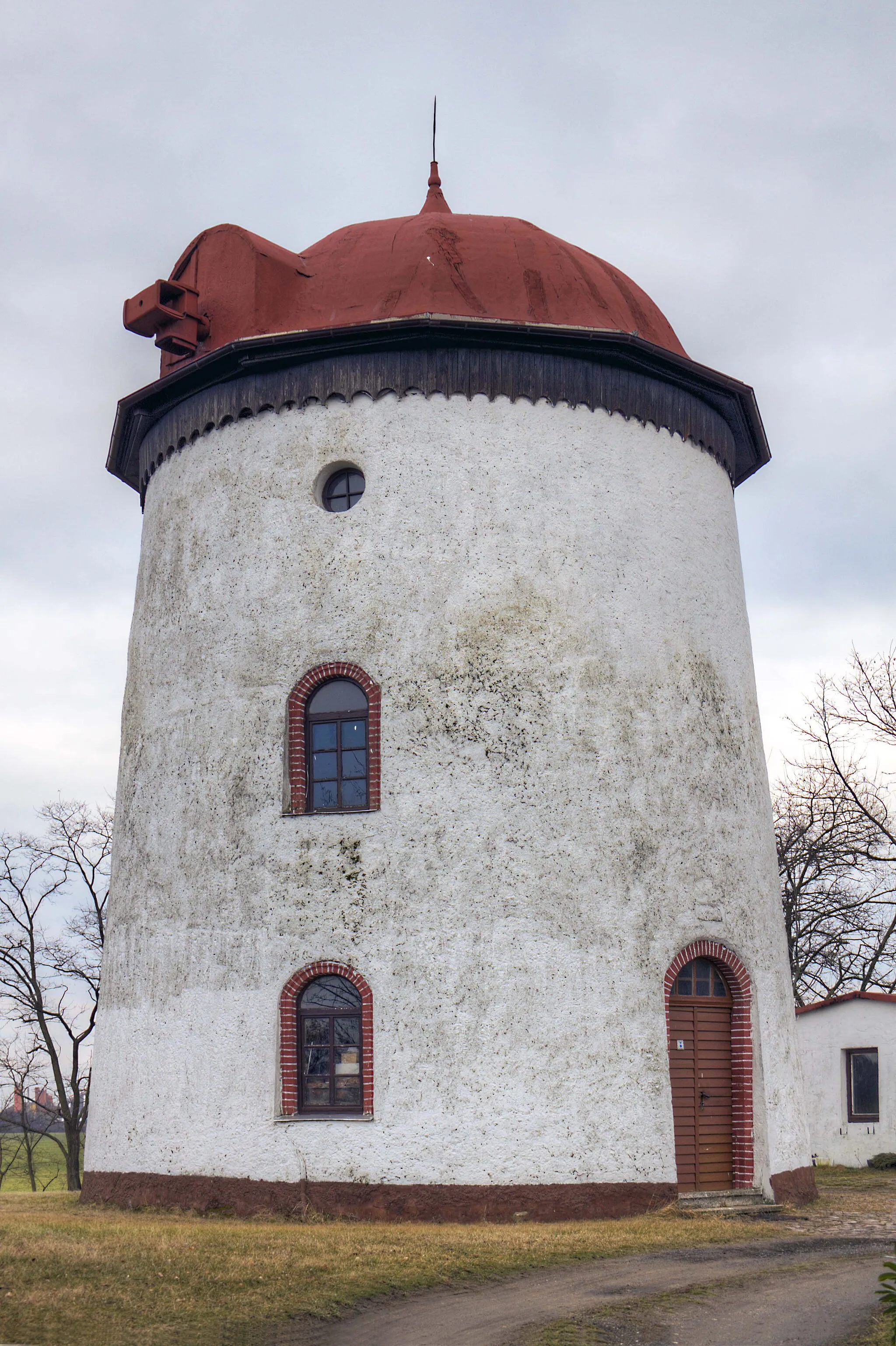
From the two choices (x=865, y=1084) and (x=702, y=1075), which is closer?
(x=702, y=1075)

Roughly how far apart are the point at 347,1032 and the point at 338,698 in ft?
11.9

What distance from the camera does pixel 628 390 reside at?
17.1 metres

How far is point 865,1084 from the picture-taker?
23125 millimetres

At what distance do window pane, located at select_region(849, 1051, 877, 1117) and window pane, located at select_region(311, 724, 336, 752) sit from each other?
12.2 metres

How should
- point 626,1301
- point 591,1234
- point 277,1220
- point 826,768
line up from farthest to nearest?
point 826,768
point 277,1220
point 591,1234
point 626,1301

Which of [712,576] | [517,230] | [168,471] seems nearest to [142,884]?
[168,471]

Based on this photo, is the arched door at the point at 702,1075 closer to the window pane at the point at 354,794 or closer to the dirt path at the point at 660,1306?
the dirt path at the point at 660,1306

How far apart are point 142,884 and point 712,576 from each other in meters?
7.83

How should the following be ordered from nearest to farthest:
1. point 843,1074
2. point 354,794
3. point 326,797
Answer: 1. point 354,794
2. point 326,797
3. point 843,1074

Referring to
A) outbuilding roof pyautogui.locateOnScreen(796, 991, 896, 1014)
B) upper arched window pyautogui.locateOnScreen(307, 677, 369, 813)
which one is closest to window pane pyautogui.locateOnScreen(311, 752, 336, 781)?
upper arched window pyautogui.locateOnScreen(307, 677, 369, 813)

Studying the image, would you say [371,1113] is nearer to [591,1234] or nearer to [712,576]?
[591,1234]

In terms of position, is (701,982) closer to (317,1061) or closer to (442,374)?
(317,1061)

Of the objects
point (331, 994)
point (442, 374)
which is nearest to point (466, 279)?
point (442, 374)

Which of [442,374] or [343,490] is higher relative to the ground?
[442,374]
